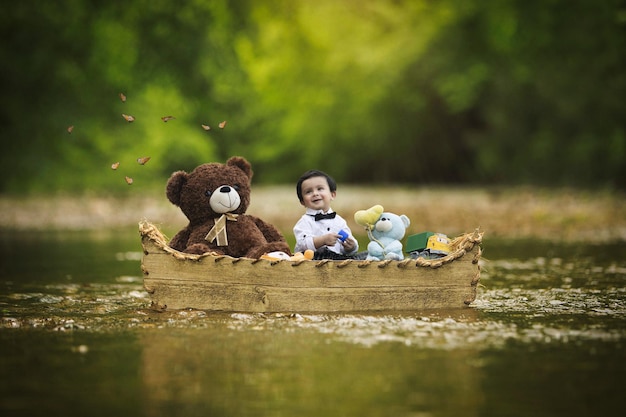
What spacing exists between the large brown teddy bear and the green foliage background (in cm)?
1551

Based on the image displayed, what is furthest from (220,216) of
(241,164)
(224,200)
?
(241,164)

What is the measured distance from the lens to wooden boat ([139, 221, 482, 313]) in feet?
21.8

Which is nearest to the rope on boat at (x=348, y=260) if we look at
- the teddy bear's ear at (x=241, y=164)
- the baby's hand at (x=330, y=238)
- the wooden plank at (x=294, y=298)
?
the wooden plank at (x=294, y=298)

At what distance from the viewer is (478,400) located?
4098 mm

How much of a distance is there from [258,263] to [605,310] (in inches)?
97.0

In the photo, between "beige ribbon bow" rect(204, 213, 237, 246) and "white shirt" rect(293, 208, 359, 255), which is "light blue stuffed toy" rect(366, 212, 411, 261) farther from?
"beige ribbon bow" rect(204, 213, 237, 246)

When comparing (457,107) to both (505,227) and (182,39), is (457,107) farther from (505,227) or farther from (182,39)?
(505,227)

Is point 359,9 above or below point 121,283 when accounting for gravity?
above

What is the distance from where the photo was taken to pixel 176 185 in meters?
7.36

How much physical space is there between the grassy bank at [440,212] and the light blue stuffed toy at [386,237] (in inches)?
261

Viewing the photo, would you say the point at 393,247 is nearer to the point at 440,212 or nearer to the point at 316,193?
the point at 316,193

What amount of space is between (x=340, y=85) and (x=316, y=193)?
27506mm

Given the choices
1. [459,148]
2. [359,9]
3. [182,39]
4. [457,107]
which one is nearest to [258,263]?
[182,39]

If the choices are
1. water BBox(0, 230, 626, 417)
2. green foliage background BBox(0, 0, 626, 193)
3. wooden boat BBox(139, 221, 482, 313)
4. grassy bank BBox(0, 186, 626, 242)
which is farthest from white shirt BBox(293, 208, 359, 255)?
green foliage background BBox(0, 0, 626, 193)
